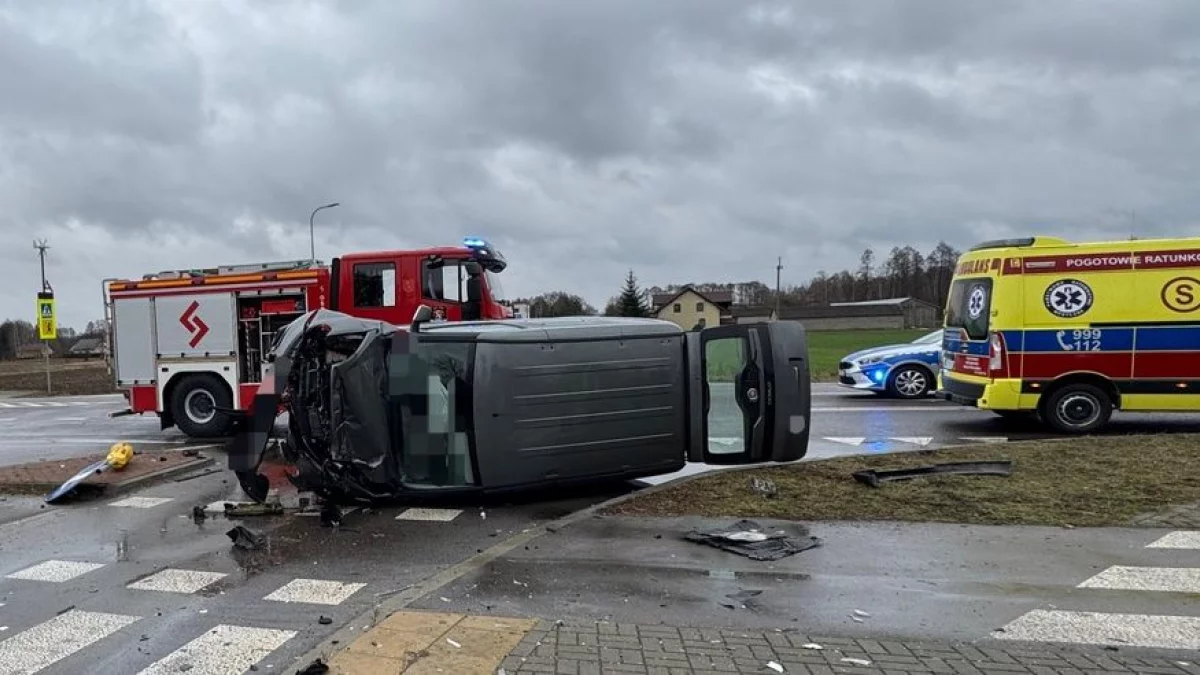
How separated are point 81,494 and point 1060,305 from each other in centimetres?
1161

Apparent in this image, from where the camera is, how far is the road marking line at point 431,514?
A: 6465 millimetres

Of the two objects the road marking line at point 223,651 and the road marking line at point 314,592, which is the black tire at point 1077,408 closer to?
the road marking line at point 314,592

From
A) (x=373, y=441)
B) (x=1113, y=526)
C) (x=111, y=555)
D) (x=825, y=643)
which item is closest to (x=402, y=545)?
(x=373, y=441)

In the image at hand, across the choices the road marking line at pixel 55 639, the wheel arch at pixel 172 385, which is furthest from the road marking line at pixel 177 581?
the wheel arch at pixel 172 385

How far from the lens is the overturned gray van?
642cm

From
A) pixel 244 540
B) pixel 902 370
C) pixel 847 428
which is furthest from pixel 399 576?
pixel 902 370

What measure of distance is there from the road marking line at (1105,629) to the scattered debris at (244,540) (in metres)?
4.96

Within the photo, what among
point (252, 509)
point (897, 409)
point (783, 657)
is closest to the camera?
point (783, 657)

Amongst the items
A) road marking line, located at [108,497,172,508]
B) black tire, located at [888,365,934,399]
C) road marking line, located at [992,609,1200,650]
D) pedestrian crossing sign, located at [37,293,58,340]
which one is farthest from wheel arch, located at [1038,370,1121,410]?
pedestrian crossing sign, located at [37,293,58,340]

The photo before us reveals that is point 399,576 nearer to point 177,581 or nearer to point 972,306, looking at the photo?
point 177,581

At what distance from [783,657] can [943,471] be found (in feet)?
14.8

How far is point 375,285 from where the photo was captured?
38.3ft

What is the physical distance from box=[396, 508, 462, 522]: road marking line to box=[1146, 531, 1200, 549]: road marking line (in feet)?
17.0

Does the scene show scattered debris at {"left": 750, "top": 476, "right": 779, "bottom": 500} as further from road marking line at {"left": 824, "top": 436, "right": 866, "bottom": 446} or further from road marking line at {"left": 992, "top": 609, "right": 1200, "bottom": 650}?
road marking line at {"left": 824, "top": 436, "right": 866, "bottom": 446}
